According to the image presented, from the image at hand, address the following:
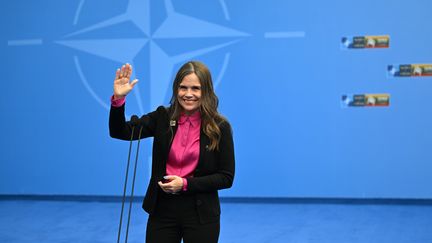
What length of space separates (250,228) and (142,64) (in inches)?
71.9

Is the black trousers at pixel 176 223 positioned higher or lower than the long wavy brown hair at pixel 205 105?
lower

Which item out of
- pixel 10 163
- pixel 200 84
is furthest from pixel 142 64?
pixel 200 84

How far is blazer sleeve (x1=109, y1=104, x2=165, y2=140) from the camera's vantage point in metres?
2.00

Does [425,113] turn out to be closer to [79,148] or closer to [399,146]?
[399,146]

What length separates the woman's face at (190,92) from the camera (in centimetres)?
202

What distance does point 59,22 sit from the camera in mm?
5035

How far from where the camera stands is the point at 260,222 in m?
4.31

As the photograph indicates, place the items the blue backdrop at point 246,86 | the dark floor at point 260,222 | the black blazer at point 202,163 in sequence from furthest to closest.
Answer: the blue backdrop at point 246,86, the dark floor at point 260,222, the black blazer at point 202,163

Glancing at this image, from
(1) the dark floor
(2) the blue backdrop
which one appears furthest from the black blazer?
(2) the blue backdrop

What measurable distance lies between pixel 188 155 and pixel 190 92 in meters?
0.23

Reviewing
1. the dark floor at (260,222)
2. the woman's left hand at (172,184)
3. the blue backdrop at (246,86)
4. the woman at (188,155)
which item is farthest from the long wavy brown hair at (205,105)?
the blue backdrop at (246,86)

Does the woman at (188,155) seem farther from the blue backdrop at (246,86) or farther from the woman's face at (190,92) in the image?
the blue backdrop at (246,86)

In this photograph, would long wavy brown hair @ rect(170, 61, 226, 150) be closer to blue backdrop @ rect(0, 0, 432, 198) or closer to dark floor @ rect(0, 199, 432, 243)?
dark floor @ rect(0, 199, 432, 243)

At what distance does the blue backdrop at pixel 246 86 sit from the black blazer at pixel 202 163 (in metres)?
2.82
